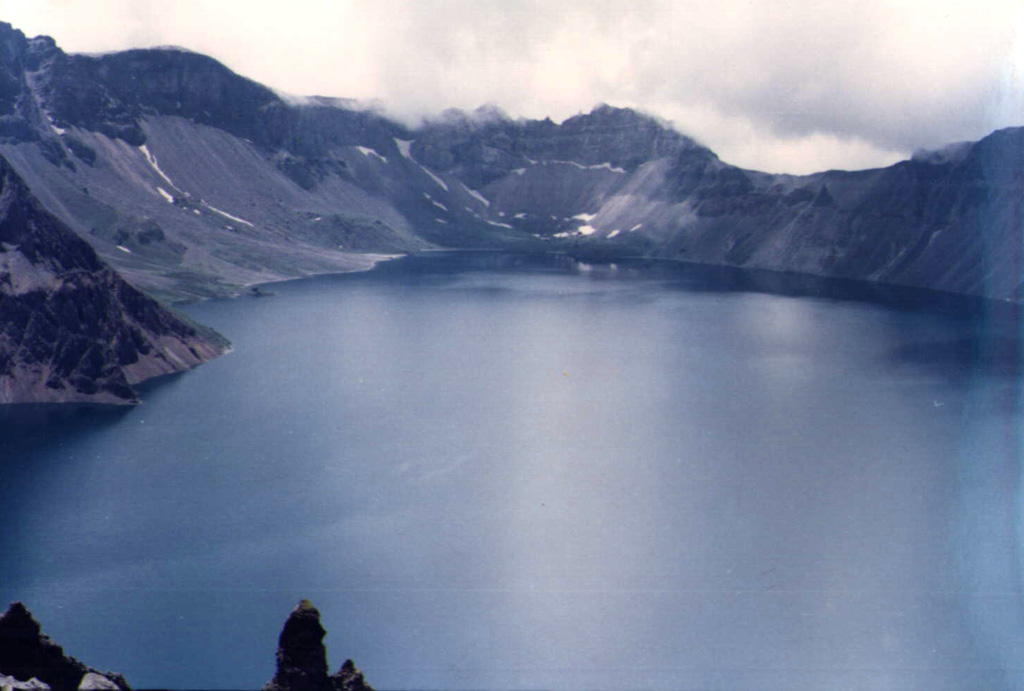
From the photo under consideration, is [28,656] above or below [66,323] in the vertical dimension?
below

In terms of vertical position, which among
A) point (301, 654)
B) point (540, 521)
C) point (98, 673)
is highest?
point (301, 654)

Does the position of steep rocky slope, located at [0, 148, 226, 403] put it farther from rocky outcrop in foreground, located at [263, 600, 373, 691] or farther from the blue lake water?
rocky outcrop in foreground, located at [263, 600, 373, 691]

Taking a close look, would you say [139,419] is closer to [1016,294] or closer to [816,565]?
[816,565]

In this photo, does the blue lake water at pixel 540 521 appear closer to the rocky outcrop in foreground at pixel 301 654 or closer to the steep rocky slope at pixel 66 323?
the steep rocky slope at pixel 66 323

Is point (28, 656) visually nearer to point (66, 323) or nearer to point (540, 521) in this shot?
point (540, 521)

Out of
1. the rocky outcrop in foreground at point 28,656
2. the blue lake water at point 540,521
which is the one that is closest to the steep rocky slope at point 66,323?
the blue lake water at point 540,521

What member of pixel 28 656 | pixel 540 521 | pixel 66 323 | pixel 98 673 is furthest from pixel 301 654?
pixel 66 323

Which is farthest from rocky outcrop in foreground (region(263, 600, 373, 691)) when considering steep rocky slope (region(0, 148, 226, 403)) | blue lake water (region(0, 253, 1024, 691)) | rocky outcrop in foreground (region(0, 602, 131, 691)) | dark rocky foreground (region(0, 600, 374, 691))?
steep rocky slope (region(0, 148, 226, 403))
